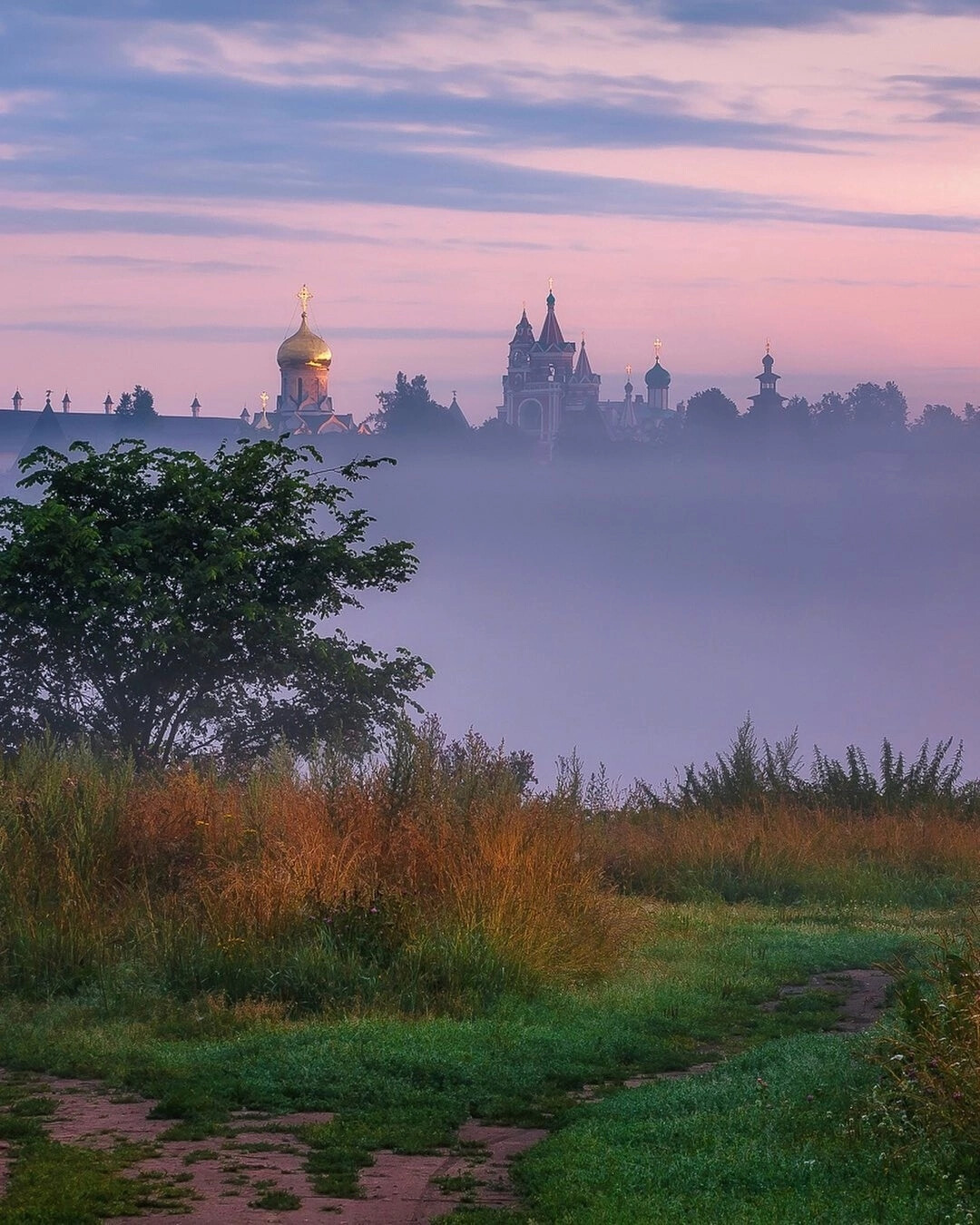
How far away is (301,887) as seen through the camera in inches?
316

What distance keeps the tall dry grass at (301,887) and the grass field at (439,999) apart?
2 cm

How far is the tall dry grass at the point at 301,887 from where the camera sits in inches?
303

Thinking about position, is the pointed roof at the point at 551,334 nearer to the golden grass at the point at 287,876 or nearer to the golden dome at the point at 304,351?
the golden dome at the point at 304,351

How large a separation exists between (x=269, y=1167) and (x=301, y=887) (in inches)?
112

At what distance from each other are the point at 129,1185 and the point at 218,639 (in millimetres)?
Result: 10088

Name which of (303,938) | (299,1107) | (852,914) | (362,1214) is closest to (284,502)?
(852,914)

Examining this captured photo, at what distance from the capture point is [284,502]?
15.6 metres

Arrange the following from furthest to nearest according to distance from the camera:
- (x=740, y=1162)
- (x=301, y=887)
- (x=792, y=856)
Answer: (x=792, y=856), (x=301, y=887), (x=740, y=1162)

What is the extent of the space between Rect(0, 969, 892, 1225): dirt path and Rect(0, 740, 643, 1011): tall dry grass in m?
1.42

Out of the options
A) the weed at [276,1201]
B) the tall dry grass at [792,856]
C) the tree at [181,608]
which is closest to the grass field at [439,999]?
the weed at [276,1201]

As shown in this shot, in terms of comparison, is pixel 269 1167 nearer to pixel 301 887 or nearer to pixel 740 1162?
pixel 740 1162

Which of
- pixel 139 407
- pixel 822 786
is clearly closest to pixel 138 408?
pixel 139 407

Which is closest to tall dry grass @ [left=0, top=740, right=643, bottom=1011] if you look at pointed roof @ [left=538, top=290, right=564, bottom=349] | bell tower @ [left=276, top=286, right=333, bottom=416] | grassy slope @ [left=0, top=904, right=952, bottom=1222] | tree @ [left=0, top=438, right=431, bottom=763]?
grassy slope @ [left=0, top=904, right=952, bottom=1222]

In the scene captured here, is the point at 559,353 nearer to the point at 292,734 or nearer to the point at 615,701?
the point at 615,701
